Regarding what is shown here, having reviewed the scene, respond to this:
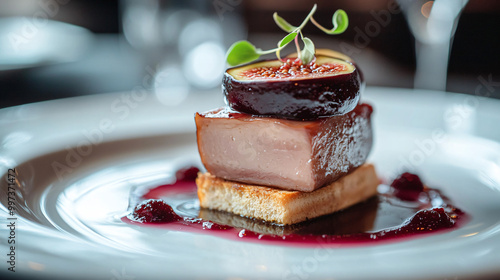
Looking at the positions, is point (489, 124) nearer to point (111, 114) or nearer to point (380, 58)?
point (111, 114)

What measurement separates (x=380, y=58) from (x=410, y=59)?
475 millimetres

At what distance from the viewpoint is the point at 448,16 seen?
371 centimetres

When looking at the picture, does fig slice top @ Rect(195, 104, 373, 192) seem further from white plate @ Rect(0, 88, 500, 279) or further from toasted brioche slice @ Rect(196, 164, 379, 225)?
white plate @ Rect(0, 88, 500, 279)

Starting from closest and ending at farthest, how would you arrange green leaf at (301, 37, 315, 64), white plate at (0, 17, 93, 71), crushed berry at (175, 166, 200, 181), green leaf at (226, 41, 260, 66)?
green leaf at (301, 37, 315, 64) < green leaf at (226, 41, 260, 66) < crushed berry at (175, 166, 200, 181) < white plate at (0, 17, 93, 71)

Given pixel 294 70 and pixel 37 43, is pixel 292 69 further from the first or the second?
pixel 37 43

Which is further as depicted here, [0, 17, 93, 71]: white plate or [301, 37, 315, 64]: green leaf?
[0, 17, 93, 71]: white plate

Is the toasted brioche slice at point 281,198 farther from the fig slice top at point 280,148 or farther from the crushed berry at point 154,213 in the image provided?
the crushed berry at point 154,213

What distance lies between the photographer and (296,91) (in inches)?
72.2

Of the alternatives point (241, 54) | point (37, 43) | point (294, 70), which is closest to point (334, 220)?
point (294, 70)

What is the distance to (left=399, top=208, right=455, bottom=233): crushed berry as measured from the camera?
1.81 metres

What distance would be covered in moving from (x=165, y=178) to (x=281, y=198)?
0.82 metres

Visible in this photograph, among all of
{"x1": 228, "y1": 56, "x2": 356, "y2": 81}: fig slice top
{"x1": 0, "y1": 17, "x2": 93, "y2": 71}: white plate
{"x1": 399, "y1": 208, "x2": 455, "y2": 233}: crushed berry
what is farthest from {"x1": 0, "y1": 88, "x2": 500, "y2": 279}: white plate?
{"x1": 0, "y1": 17, "x2": 93, "y2": 71}: white plate

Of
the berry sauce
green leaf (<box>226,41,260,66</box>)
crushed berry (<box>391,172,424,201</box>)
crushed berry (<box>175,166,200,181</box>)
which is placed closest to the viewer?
the berry sauce

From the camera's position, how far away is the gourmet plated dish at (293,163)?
6.10 ft
